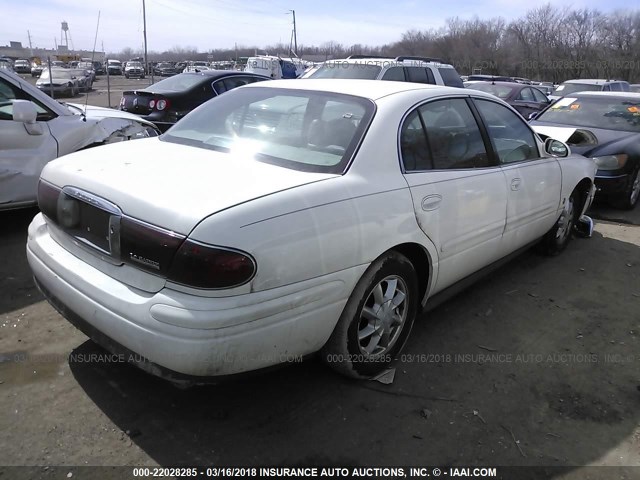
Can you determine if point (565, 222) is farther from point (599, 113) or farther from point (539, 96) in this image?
point (539, 96)

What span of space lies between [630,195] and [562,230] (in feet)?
8.80

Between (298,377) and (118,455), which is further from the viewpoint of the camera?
(298,377)

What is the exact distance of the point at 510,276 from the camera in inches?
177

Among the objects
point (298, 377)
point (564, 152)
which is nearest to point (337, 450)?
point (298, 377)

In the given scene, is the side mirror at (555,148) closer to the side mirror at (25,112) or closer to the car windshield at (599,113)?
the car windshield at (599,113)

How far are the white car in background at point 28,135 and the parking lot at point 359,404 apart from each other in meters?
1.47

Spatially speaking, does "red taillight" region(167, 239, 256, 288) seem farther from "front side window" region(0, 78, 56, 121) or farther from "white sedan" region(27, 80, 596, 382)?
"front side window" region(0, 78, 56, 121)

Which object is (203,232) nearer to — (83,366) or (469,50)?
(83,366)

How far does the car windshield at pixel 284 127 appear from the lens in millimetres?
2693

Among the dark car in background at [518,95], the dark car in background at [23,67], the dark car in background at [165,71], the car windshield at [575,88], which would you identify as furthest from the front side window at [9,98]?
the dark car in background at [23,67]

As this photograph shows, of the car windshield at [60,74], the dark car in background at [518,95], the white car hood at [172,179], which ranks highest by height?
the car windshield at [60,74]

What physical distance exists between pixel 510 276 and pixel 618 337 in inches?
42.7

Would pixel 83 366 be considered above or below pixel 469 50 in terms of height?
below

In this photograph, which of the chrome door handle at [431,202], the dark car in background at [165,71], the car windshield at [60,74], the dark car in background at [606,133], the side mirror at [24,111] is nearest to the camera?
the chrome door handle at [431,202]
